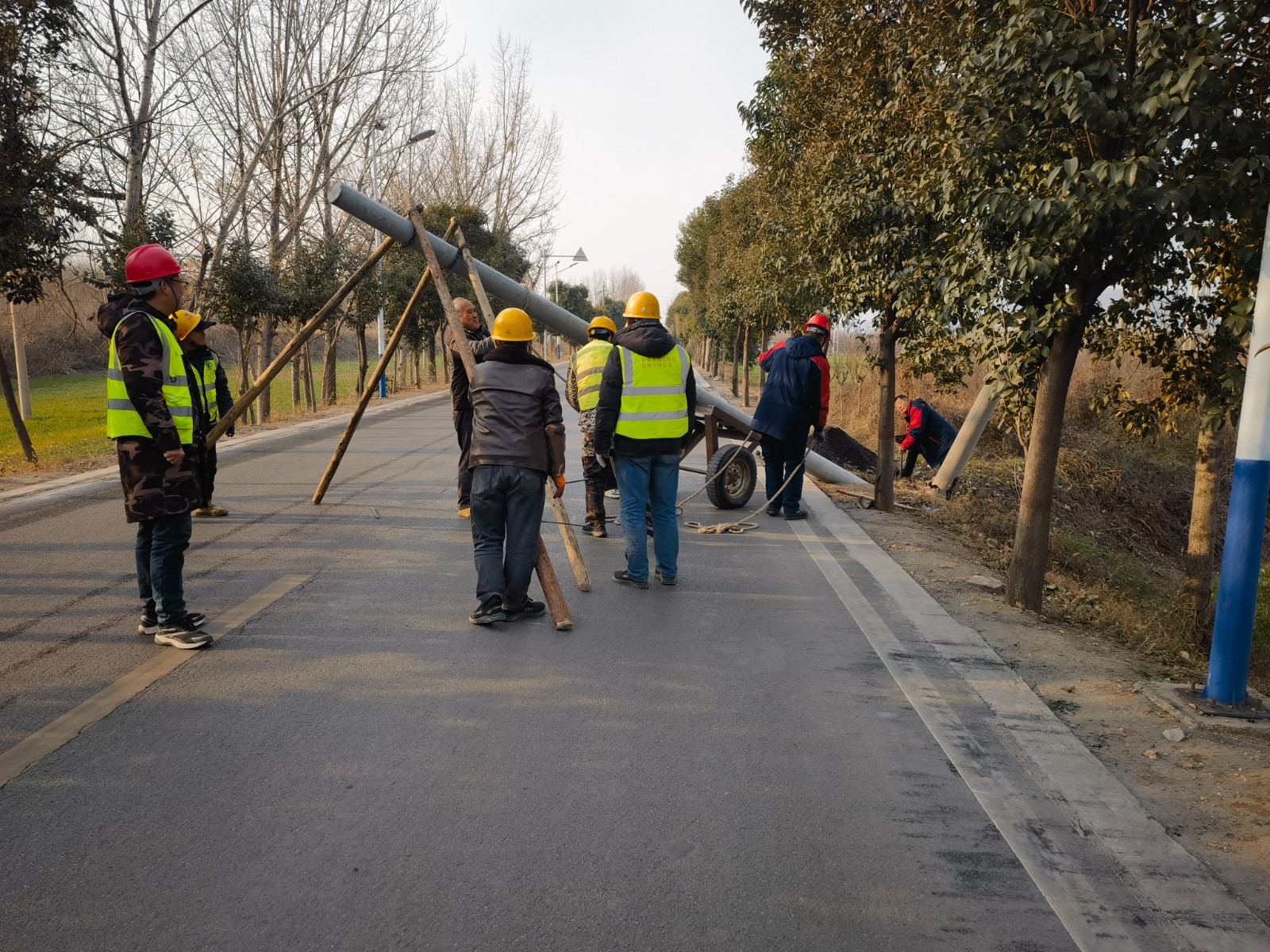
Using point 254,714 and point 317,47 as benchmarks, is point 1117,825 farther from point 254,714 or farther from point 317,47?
point 317,47

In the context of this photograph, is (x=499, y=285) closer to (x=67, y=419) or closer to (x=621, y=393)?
(x=621, y=393)

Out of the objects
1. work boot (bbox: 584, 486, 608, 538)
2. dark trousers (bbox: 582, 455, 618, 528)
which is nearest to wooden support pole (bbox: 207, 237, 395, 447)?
dark trousers (bbox: 582, 455, 618, 528)

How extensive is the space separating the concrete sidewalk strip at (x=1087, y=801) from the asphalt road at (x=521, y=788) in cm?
5

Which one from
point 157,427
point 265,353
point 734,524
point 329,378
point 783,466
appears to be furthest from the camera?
point 329,378

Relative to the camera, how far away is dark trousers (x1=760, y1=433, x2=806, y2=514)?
984 centimetres

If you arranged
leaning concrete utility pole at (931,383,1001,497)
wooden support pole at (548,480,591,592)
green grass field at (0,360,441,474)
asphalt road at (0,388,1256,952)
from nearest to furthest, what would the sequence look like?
asphalt road at (0,388,1256,952) < wooden support pole at (548,480,591,592) < leaning concrete utility pole at (931,383,1001,497) < green grass field at (0,360,441,474)

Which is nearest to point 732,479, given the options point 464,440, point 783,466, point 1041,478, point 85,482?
point 783,466

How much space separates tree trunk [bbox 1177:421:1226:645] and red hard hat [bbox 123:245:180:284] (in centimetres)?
807

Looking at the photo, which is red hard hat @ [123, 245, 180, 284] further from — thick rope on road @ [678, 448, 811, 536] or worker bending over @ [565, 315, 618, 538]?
thick rope on road @ [678, 448, 811, 536]

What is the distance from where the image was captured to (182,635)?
5.26 m

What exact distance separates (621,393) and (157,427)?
3031 mm

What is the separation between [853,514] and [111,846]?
8.49 m

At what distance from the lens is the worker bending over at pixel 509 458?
593cm

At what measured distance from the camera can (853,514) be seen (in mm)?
10602
